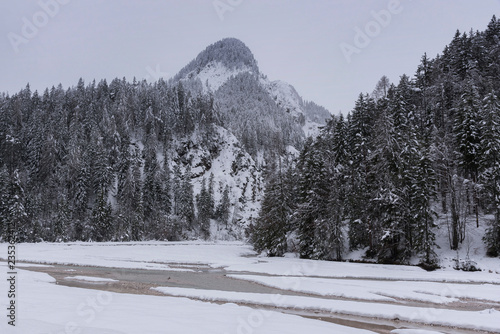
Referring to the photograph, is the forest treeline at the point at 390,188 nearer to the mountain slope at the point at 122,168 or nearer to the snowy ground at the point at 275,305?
the snowy ground at the point at 275,305

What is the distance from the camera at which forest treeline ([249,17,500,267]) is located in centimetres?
3975

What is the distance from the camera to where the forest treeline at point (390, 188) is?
130 ft

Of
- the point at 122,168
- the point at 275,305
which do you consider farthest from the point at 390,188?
the point at 122,168

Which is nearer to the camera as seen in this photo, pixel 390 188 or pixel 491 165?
pixel 491 165

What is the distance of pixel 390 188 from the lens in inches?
1601

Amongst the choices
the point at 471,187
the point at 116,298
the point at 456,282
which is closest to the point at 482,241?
the point at 471,187

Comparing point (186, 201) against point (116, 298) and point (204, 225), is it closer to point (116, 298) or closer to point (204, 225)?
point (204, 225)

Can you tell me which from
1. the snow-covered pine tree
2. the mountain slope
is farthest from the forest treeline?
the mountain slope

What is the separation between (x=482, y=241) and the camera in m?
40.5

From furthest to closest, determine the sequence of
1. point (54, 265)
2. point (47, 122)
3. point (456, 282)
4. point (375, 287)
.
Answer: point (47, 122) → point (54, 265) → point (456, 282) → point (375, 287)

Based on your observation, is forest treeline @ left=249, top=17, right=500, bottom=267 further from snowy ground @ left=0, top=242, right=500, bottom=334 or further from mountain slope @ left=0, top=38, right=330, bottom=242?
mountain slope @ left=0, top=38, right=330, bottom=242

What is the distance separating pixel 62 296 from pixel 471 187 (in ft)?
150

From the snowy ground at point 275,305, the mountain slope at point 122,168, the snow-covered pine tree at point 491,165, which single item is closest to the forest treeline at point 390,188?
the snow-covered pine tree at point 491,165

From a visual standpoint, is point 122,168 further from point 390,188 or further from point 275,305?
point 275,305
